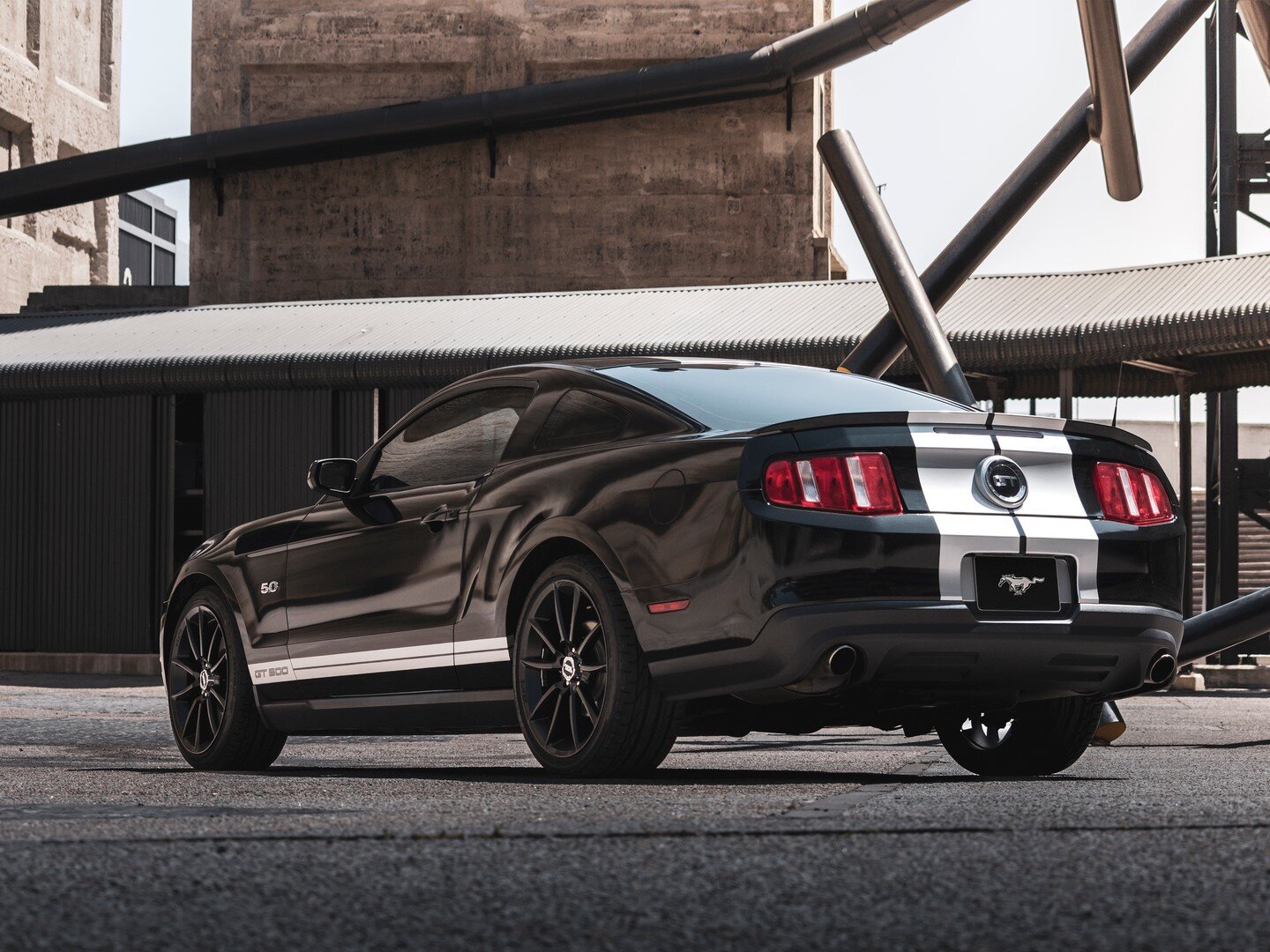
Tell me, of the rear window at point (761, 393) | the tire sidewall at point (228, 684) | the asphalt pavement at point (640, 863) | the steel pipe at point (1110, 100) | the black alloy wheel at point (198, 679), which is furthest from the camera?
the steel pipe at point (1110, 100)

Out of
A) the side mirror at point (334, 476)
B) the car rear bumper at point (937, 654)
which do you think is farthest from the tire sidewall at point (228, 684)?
the car rear bumper at point (937, 654)

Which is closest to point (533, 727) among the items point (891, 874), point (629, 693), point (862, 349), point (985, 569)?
point (629, 693)

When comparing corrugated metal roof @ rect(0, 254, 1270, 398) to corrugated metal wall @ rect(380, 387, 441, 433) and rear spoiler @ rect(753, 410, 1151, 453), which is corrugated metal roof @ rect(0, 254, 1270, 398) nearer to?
corrugated metal wall @ rect(380, 387, 441, 433)

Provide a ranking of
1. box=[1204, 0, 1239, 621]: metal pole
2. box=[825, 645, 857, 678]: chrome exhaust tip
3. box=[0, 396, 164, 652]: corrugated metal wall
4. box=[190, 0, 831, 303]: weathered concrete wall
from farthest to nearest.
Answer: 1. box=[190, 0, 831, 303]: weathered concrete wall
2. box=[1204, 0, 1239, 621]: metal pole
3. box=[0, 396, 164, 652]: corrugated metal wall
4. box=[825, 645, 857, 678]: chrome exhaust tip

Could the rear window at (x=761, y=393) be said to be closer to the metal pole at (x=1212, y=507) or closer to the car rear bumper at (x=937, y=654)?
the car rear bumper at (x=937, y=654)

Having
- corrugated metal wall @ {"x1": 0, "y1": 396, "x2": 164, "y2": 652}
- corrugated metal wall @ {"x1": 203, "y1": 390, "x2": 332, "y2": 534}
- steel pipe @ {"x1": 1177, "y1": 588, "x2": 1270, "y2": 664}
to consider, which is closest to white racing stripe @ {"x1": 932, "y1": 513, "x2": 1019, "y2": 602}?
steel pipe @ {"x1": 1177, "y1": 588, "x2": 1270, "y2": 664}

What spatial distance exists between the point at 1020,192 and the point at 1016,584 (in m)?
6.59

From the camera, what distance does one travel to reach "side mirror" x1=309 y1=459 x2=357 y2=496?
273 inches

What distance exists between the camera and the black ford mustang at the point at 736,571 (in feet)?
17.6

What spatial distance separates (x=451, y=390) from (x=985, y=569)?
2.30 meters

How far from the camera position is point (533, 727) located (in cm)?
595

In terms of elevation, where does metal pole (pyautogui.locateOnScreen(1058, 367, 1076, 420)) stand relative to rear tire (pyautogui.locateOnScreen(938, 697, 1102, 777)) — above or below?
above

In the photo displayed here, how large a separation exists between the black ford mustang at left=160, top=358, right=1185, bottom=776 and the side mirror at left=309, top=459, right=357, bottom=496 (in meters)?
0.01

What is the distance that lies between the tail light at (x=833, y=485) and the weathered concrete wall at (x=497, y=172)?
2763cm
